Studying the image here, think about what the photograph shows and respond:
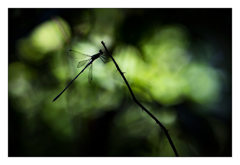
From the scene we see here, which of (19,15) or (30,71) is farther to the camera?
(30,71)

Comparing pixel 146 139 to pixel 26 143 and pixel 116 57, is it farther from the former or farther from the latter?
pixel 26 143

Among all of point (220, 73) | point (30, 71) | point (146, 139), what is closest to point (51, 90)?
point (30, 71)

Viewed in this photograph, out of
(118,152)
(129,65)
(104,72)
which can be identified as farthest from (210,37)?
(118,152)

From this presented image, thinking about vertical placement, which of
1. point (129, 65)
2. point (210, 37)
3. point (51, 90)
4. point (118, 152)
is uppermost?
point (210, 37)

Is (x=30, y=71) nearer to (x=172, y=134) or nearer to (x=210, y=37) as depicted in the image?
(x=172, y=134)

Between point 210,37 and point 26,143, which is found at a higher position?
point 210,37

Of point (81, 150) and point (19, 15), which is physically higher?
point (19, 15)
